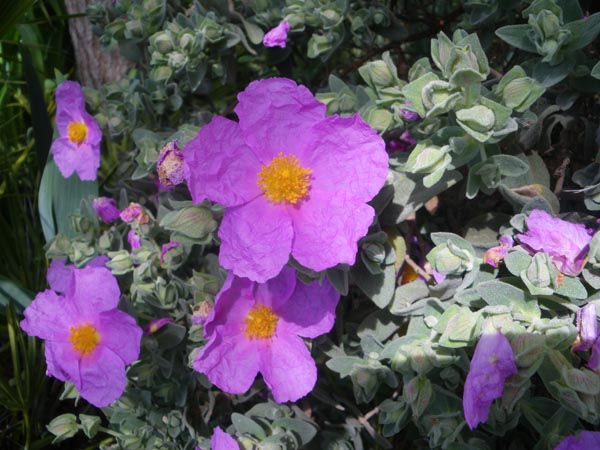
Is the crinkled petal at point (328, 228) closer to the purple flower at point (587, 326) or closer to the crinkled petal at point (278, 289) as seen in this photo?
the crinkled petal at point (278, 289)

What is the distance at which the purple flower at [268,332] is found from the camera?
1235 millimetres

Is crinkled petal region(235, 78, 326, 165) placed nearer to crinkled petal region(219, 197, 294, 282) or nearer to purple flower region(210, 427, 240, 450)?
crinkled petal region(219, 197, 294, 282)

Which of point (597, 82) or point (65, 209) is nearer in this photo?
point (597, 82)

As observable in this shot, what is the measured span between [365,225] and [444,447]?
1.47 ft

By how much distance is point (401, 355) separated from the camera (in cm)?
116

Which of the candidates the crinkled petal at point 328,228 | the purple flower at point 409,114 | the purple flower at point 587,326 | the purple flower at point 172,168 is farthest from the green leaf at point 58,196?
the purple flower at point 587,326

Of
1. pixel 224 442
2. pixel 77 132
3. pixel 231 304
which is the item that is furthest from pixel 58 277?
pixel 224 442

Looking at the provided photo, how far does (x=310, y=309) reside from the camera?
1.27 meters

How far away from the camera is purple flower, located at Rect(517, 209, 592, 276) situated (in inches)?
41.0

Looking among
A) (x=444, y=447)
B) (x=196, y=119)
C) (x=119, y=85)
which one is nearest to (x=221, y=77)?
(x=196, y=119)

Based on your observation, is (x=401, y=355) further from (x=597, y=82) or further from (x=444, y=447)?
(x=597, y=82)

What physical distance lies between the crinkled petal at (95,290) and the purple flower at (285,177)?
0.40m

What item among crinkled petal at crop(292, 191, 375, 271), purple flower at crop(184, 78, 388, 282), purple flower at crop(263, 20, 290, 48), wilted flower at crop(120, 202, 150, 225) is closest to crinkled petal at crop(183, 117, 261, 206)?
purple flower at crop(184, 78, 388, 282)

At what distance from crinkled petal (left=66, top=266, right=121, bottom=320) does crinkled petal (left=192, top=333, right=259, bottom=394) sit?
0.96ft
